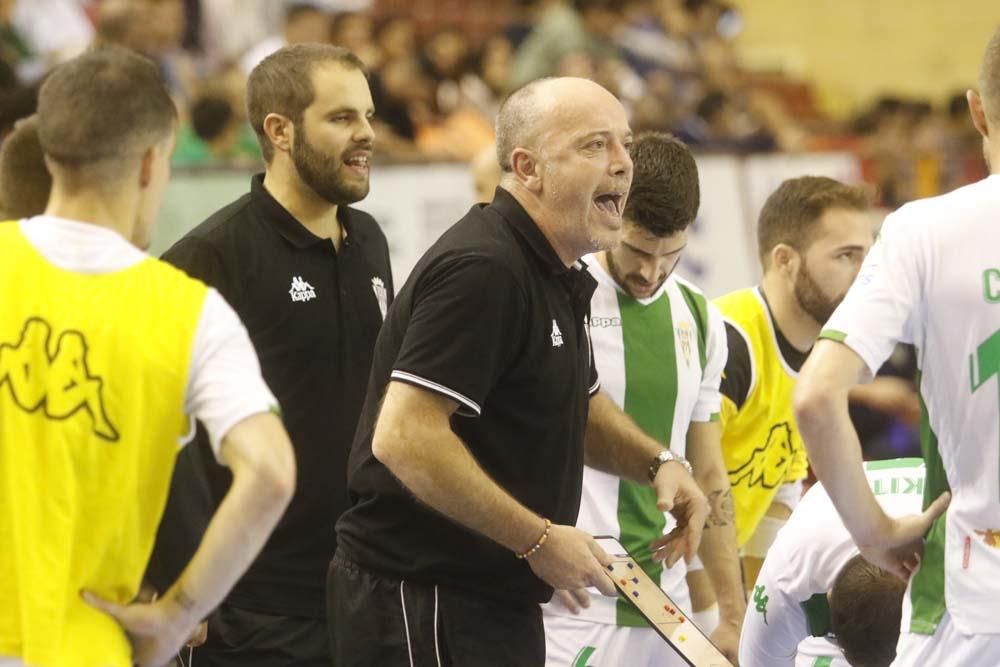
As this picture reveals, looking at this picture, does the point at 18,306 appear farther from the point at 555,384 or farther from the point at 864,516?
the point at 864,516

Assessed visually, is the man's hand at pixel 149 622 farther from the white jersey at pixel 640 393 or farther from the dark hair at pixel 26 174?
the white jersey at pixel 640 393

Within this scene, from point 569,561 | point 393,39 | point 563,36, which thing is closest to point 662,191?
point 569,561

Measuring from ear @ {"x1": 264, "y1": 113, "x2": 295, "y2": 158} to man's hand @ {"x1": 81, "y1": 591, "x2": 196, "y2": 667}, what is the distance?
2.08 meters

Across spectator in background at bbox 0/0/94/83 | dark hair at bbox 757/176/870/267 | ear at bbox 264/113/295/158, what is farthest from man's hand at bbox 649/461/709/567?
spectator in background at bbox 0/0/94/83

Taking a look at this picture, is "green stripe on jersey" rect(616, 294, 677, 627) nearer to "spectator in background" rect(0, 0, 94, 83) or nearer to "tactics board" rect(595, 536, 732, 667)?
"tactics board" rect(595, 536, 732, 667)

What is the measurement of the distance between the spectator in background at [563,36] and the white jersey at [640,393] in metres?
8.21

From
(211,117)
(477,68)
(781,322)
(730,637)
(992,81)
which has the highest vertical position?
(477,68)

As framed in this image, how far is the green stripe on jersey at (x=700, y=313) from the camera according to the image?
5.14 m

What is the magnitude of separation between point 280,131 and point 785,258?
1963 millimetres

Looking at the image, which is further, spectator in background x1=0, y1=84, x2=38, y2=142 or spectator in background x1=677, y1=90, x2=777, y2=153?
spectator in background x1=677, y1=90, x2=777, y2=153

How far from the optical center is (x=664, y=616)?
383cm

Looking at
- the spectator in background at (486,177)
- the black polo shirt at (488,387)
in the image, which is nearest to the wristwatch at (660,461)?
the black polo shirt at (488,387)

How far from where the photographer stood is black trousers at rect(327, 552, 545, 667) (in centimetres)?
382

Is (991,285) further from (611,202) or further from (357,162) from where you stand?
(357,162)
